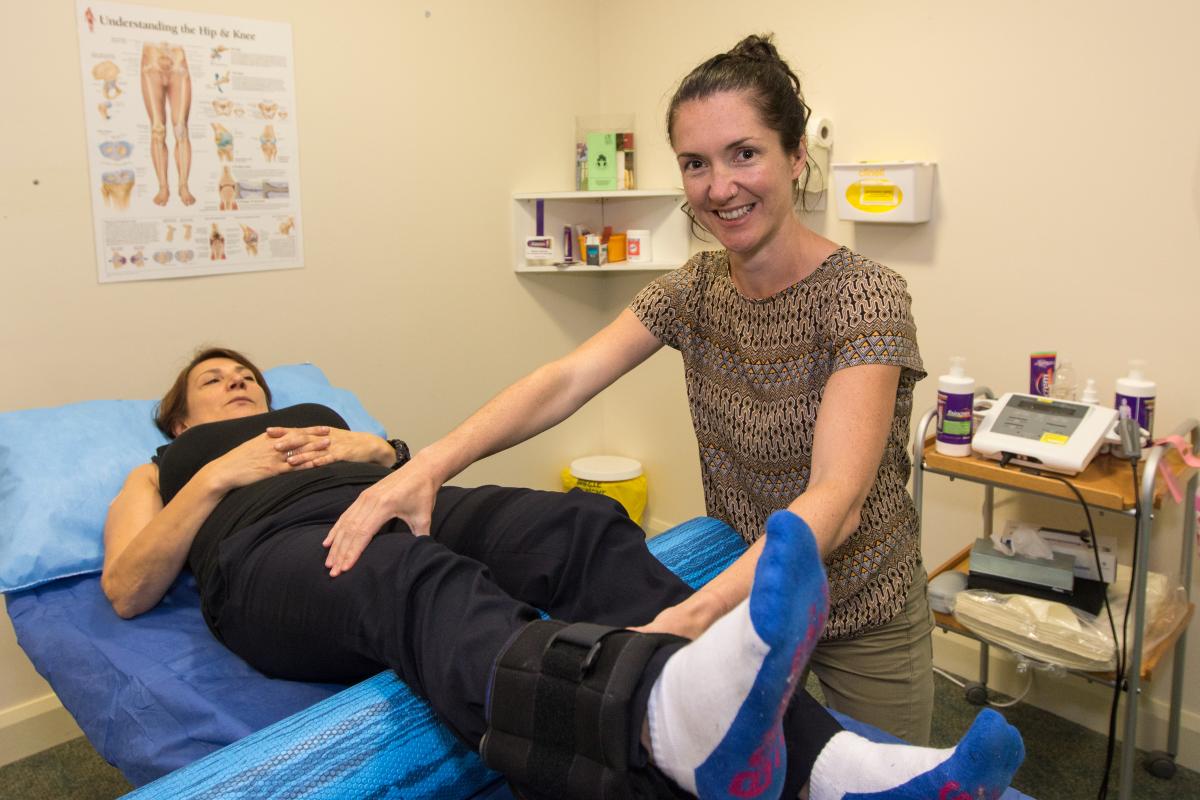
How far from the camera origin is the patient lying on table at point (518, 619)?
0.87 m

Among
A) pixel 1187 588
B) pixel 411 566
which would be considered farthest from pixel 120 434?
pixel 1187 588

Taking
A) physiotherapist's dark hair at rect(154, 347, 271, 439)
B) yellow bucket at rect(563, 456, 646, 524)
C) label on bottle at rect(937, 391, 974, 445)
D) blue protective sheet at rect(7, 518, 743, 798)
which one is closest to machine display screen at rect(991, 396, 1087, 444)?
label on bottle at rect(937, 391, 974, 445)

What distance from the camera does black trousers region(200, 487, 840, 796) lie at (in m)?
1.07

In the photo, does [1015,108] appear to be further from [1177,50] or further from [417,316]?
[417,316]

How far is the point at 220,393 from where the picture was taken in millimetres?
2023

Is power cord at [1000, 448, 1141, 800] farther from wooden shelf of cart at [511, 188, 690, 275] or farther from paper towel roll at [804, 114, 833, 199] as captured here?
wooden shelf of cart at [511, 188, 690, 275]

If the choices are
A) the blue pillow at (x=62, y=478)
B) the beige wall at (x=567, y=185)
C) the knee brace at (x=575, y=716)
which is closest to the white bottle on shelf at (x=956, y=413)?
the beige wall at (x=567, y=185)

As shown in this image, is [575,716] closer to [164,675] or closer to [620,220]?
[164,675]

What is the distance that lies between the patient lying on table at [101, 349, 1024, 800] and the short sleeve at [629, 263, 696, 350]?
300mm

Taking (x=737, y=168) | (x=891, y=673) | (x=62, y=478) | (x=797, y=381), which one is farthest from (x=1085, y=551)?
(x=62, y=478)

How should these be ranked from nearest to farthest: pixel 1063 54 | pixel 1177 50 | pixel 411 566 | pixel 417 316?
pixel 411 566 < pixel 1177 50 < pixel 1063 54 < pixel 417 316

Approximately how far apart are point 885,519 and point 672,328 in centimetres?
44

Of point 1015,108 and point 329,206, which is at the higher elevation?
point 1015,108

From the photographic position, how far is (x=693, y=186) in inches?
54.4
